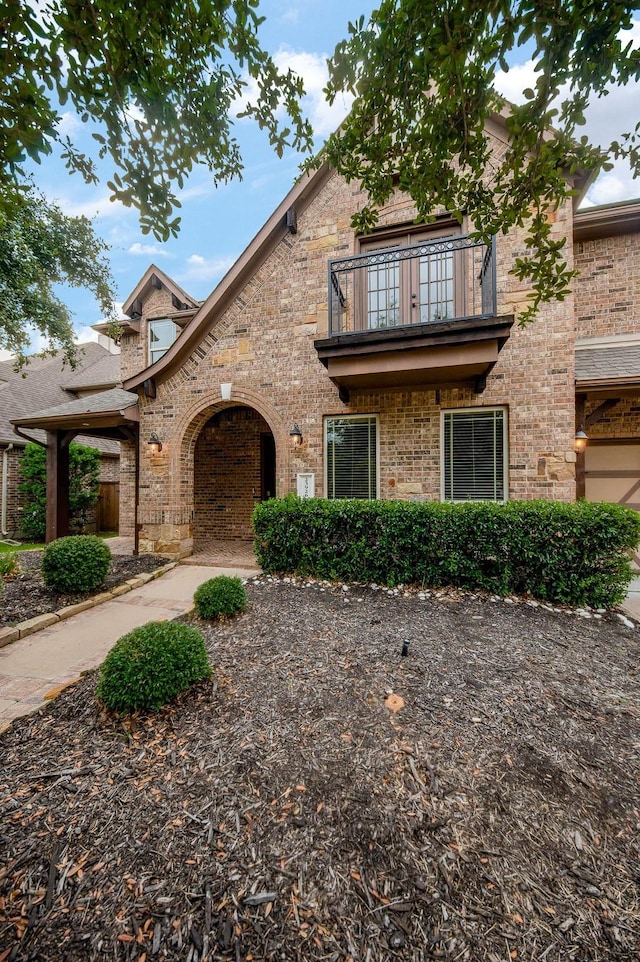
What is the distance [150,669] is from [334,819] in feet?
4.90

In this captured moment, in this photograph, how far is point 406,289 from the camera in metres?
6.90

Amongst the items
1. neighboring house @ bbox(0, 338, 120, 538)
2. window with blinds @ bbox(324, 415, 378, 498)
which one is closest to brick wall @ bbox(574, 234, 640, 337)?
window with blinds @ bbox(324, 415, 378, 498)

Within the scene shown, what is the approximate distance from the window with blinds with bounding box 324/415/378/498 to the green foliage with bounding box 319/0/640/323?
4.08m

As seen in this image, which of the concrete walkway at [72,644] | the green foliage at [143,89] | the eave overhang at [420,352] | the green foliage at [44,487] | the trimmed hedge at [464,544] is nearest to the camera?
the green foliage at [143,89]

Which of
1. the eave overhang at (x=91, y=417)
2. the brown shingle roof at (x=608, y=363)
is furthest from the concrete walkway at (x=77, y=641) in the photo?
the eave overhang at (x=91, y=417)

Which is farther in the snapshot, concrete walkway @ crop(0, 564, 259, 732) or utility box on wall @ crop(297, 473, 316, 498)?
utility box on wall @ crop(297, 473, 316, 498)

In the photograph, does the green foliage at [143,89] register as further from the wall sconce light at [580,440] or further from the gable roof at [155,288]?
the gable roof at [155,288]

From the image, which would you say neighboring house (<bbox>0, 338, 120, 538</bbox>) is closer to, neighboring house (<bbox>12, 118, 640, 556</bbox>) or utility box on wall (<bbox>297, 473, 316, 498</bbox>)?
neighboring house (<bbox>12, 118, 640, 556</bbox>)

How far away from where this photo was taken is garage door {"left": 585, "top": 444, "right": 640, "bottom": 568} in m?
7.34

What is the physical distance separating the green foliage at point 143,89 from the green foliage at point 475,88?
0.57 meters

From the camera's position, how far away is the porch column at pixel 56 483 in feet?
29.2

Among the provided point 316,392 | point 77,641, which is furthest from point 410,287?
point 77,641

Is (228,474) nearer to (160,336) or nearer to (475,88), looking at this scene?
(160,336)

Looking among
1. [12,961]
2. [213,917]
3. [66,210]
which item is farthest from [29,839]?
[66,210]
